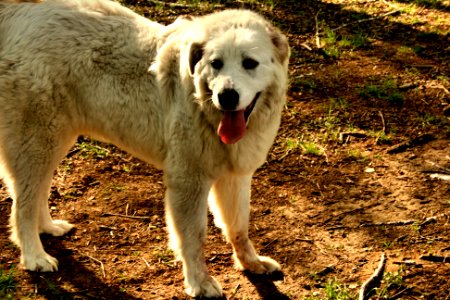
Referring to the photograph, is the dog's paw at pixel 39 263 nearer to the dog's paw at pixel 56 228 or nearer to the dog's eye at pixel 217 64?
the dog's paw at pixel 56 228

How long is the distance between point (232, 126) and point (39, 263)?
1.74m

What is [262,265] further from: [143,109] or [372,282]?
[143,109]

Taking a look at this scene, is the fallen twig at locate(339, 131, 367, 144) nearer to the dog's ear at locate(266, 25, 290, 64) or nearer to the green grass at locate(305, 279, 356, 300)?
the green grass at locate(305, 279, 356, 300)

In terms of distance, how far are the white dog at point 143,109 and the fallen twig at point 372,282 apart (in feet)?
2.14

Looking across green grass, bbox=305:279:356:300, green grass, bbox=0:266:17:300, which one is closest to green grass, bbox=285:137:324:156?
green grass, bbox=305:279:356:300

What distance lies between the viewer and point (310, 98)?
674 cm

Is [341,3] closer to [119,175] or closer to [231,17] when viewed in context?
[119,175]

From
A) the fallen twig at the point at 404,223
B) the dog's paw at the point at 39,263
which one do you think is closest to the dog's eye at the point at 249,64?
the fallen twig at the point at 404,223

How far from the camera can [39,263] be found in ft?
14.7

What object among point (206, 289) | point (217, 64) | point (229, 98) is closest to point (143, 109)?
point (217, 64)

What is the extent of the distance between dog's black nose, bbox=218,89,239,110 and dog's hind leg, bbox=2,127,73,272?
4.30 feet

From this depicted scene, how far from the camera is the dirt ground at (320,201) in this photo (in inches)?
172

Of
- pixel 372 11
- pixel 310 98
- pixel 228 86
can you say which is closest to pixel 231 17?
pixel 228 86

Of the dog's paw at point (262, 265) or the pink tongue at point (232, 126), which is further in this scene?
the dog's paw at point (262, 265)
